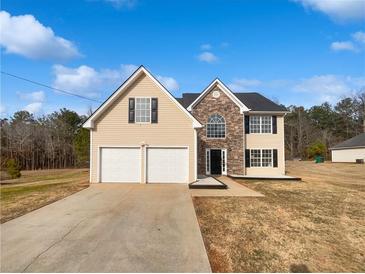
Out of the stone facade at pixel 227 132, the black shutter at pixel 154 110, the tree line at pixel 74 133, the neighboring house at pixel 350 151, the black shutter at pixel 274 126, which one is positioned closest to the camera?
the black shutter at pixel 154 110

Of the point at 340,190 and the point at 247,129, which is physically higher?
the point at 247,129

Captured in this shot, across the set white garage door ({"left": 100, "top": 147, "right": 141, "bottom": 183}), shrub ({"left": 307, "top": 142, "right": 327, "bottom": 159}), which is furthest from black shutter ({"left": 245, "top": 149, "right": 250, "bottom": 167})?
shrub ({"left": 307, "top": 142, "right": 327, "bottom": 159})

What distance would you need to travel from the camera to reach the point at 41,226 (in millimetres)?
8008

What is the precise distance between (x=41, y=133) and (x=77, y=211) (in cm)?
3931

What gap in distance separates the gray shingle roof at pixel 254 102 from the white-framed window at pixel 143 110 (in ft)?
20.2

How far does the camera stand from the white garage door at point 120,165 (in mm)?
16547

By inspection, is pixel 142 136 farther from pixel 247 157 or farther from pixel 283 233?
pixel 283 233

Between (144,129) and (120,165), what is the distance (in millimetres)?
2422

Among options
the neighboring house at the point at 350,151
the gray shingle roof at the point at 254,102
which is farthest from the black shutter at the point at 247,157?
the neighboring house at the point at 350,151

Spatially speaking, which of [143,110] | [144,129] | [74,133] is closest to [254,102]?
[143,110]

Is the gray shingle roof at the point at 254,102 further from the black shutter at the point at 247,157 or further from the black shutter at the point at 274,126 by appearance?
the black shutter at the point at 247,157

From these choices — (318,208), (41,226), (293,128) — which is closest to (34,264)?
(41,226)

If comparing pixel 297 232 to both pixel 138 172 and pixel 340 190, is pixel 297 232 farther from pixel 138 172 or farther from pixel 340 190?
pixel 138 172

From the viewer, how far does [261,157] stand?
22.2m
